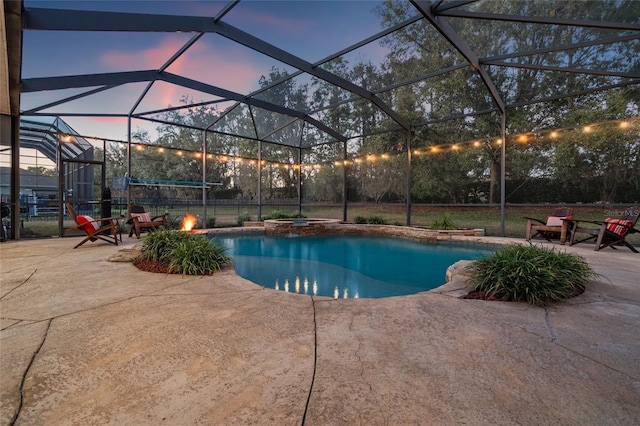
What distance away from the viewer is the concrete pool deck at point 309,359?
1080 mm

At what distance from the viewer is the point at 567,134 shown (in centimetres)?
716

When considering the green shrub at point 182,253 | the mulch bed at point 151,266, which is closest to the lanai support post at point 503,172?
the green shrub at point 182,253

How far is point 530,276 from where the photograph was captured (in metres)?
2.57

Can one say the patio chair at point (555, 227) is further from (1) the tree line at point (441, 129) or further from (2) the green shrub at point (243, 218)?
(2) the green shrub at point (243, 218)

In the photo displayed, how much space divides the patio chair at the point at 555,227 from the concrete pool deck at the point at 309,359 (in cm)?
446

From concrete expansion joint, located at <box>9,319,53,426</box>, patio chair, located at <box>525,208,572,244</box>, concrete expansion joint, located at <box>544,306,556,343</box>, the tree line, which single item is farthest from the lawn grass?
concrete expansion joint, located at <box>9,319,53,426</box>

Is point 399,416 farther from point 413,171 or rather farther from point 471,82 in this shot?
point 471,82

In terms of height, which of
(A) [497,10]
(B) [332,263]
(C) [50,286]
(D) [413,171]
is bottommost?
(B) [332,263]

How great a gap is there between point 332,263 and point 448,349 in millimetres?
4259

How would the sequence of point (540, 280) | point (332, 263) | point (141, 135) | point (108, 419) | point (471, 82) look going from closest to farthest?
point (108, 419), point (540, 280), point (332, 263), point (471, 82), point (141, 135)

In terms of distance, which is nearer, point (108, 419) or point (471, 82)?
point (108, 419)

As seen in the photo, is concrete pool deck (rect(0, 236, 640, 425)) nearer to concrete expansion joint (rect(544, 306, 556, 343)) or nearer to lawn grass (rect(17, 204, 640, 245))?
concrete expansion joint (rect(544, 306, 556, 343))

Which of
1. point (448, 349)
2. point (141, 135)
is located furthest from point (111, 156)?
point (448, 349)

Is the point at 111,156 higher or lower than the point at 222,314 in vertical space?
higher
